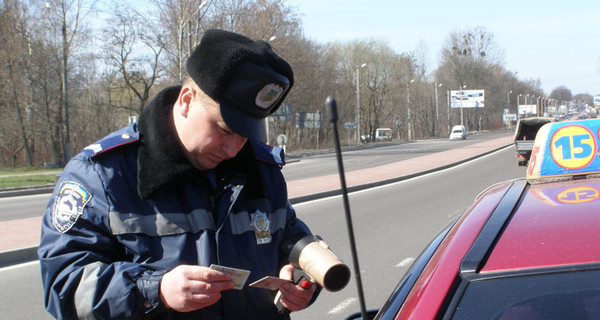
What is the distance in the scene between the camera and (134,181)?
6.49ft

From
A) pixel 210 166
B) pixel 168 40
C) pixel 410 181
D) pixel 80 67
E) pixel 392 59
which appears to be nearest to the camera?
pixel 210 166

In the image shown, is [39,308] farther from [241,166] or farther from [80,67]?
[80,67]

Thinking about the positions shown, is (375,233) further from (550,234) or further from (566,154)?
(550,234)

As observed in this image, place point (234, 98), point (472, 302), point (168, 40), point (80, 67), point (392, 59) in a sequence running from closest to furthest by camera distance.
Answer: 1. point (472, 302)
2. point (234, 98)
3. point (168, 40)
4. point (80, 67)
5. point (392, 59)

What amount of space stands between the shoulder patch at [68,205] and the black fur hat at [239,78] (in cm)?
48

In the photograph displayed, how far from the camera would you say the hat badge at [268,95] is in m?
1.94

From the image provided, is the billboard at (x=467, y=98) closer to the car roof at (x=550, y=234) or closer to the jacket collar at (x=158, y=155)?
the car roof at (x=550, y=234)

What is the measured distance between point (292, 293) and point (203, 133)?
1.93 feet

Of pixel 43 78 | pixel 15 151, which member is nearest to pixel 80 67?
pixel 43 78

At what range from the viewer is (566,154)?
8.00ft

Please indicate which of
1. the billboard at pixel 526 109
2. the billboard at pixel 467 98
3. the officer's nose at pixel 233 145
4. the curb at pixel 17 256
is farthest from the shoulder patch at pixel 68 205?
the billboard at pixel 526 109

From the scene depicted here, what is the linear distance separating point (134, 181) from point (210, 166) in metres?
0.25

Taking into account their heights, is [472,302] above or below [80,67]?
below

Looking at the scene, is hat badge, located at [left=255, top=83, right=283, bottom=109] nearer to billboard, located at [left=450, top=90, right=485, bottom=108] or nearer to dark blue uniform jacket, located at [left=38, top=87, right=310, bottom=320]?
dark blue uniform jacket, located at [left=38, top=87, right=310, bottom=320]
